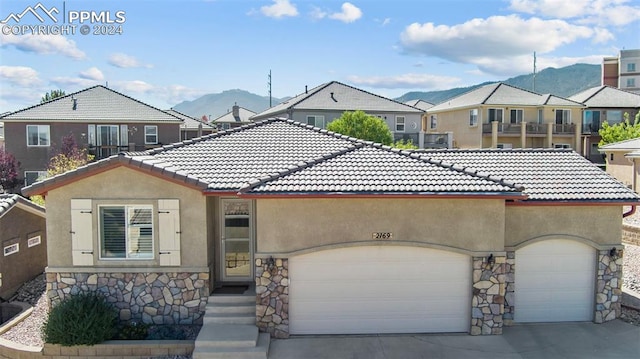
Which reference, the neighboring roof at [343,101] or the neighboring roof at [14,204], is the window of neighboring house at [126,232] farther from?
the neighboring roof at [343,101]

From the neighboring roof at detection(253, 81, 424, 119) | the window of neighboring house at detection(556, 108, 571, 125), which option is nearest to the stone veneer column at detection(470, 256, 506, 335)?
the neighboring roof at detection(253, 81, 424, 119)

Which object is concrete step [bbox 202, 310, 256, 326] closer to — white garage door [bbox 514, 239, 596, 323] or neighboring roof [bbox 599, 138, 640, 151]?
white garage door [bbox 514, 239, 596, 323]

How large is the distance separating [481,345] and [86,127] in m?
29.5

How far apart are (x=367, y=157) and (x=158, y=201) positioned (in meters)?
5.14

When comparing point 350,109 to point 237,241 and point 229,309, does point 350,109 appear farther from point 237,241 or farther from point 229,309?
point 229,309

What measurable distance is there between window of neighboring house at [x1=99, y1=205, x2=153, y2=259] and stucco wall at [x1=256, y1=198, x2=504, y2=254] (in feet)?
8.57

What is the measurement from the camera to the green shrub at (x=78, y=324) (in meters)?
9.80

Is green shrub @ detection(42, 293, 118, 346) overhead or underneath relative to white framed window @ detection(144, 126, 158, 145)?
underneath

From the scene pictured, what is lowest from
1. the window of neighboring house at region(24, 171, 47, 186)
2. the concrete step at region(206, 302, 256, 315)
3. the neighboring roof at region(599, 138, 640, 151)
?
the concrete step at region(206, 302, 256, 315)

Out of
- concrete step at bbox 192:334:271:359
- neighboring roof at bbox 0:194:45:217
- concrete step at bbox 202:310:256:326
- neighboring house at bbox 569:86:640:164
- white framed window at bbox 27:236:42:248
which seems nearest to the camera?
concrete step at bbox 192:334:271:359

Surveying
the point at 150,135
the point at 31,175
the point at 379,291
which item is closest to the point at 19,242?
the point at 379,291

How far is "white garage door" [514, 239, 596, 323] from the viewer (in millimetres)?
11359

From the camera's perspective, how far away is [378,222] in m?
10.5

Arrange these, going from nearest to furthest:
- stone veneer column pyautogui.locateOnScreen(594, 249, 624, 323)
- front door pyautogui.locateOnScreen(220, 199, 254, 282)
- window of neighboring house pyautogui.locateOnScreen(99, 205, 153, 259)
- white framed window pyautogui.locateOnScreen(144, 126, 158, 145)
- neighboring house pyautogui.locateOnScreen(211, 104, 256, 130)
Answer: window of neighboring house pyautogui.locateOnScreen(99, 205, 153, 259) → stone veneer column pyautogui.locateOnScreen(594, 249, 624, 323) → front door pyautogui.locateOnScreen(220, 199, 254, 282) → white framed window pyautogui.locateOnScreen(144, 126, 158, 145) → neighboring house pyautogui.locateOnScreen(211, 104, 256, 130)
